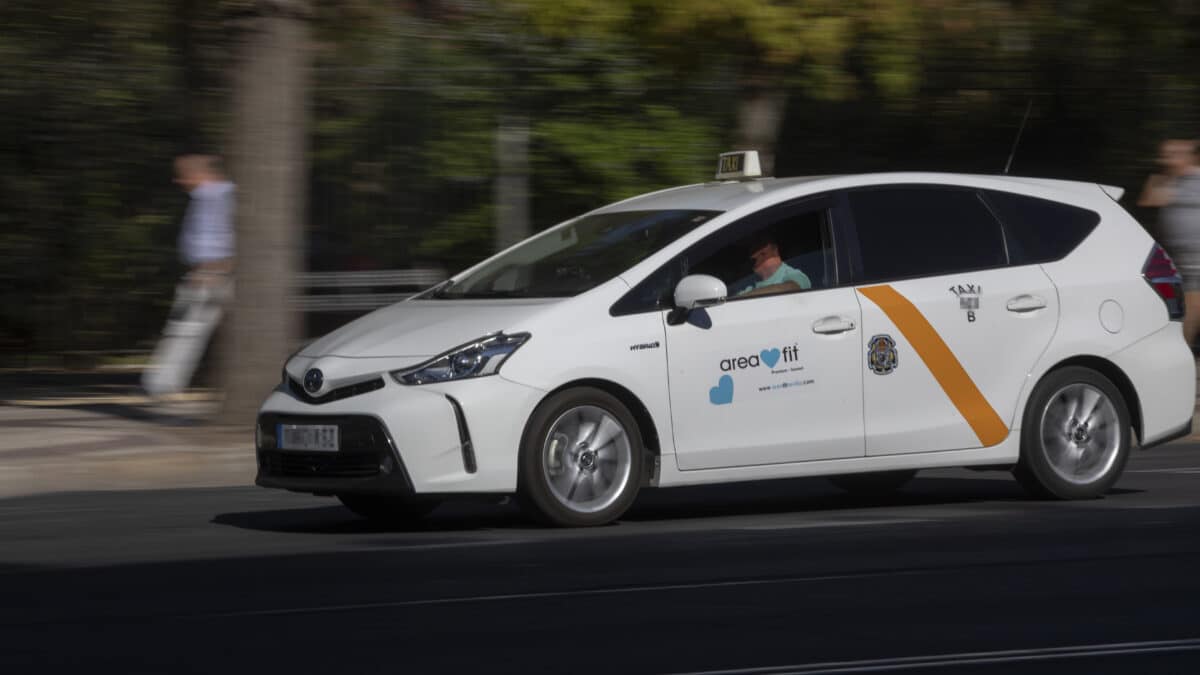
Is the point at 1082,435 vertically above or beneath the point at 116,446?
beneath

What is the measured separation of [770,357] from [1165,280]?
7.42ft

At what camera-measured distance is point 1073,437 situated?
1054 cm

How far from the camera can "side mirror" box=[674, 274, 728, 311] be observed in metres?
9.50

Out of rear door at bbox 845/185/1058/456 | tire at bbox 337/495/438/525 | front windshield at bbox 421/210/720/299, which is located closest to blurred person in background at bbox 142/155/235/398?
front windshield at bbox 421/210/720/299

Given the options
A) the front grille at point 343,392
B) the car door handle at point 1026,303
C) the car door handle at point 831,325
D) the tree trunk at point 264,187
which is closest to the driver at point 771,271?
the car door handle at point 831,325

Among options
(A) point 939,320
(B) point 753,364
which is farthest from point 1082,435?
(B) point 753,364

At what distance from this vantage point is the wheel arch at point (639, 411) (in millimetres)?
9414

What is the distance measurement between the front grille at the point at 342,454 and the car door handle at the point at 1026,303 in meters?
3.03

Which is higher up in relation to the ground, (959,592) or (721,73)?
(721,73)

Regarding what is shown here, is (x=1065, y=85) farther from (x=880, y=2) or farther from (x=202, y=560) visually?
(x=202, y=560)

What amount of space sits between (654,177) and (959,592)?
9.92m

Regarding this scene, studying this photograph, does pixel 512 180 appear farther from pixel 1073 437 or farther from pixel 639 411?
pixel 639 411

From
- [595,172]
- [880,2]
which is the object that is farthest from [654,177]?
[880,2]

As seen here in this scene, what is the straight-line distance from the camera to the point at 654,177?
17.4m
